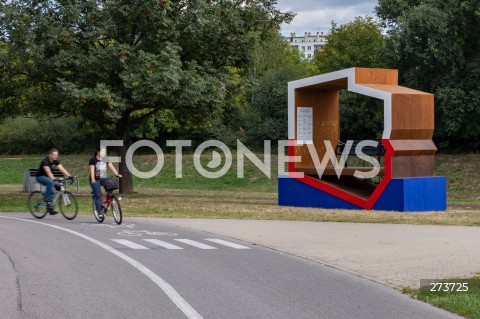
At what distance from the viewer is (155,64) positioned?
2728cm

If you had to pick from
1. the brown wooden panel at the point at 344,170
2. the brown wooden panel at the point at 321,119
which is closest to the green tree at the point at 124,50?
the brown wooden panel at the point at 321,119

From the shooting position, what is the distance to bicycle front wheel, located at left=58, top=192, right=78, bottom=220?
64.6 ft

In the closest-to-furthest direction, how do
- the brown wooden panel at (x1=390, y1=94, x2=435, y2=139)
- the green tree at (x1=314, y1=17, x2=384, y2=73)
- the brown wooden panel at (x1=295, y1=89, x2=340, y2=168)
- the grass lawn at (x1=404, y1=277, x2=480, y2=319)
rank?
the grass lawn at (x1=404, y1=277, x2=480, y2=319) → the brown wooden panel at (x1=390, y1=94, x2=435, y2=139) → the brown wooden panel at (x1=295, y1=89, x2=340, y2=168) → the green tree at (x1=314, y1=17, x2=384, y2=73)

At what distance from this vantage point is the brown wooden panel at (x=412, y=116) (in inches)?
908

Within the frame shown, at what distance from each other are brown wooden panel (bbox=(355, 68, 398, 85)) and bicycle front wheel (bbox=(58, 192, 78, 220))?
31.7 feet

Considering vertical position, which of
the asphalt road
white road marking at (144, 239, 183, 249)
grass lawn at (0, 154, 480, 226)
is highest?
the asphalt road

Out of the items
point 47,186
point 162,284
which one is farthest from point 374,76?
point 162,284

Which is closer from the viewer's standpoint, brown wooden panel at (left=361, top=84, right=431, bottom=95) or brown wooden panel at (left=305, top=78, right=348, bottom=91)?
brown wooden panel at (left=361, top=84, right=431, bottom=95)

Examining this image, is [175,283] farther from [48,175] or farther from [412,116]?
[412,116]

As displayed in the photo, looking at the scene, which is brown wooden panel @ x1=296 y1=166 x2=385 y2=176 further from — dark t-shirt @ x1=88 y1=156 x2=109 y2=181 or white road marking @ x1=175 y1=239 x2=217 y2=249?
white road marking @ x1=175 y1=239 x2=217 y2=249

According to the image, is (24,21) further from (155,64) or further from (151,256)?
(151,256)

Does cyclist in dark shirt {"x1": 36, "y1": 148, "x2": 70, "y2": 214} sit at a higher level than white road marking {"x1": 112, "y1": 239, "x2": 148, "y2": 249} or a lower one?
higher

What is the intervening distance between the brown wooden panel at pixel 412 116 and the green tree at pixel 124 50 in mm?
7987

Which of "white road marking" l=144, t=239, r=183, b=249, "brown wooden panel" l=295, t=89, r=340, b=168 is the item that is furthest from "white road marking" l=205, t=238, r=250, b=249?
"brown wooden panel" l=295, t=89, r=340, b=168
